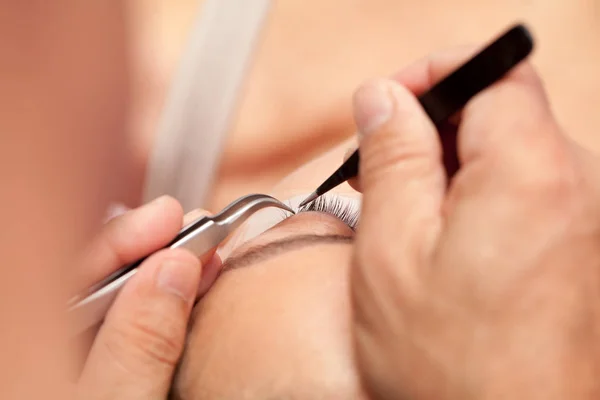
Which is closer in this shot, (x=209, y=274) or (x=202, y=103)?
(x=209, y=274)

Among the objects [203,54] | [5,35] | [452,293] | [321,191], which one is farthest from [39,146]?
[203,54]

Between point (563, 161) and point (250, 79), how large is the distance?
0.58 metres

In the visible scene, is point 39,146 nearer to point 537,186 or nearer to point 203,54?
point 537,186

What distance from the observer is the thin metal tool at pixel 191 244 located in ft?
1.26

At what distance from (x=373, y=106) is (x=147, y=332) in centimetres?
23

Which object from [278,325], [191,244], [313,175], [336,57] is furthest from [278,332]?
[336,57]

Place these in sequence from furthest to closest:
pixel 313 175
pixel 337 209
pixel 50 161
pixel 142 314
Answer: pixel 313 175 < pixel 337 209 < pixel 142 314 < pixel 50 161

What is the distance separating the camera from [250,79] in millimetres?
823

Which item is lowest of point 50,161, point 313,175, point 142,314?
point 313,175

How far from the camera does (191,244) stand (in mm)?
444

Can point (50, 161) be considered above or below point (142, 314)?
above

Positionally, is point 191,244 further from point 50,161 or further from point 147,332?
point 50,161

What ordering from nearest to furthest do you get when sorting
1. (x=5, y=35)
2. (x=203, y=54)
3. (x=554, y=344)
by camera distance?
(x=5, y=35) → (x=554, y=344) → (x=203, y=54)

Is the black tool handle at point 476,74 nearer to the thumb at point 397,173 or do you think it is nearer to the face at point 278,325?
the thumb at point 397,173
